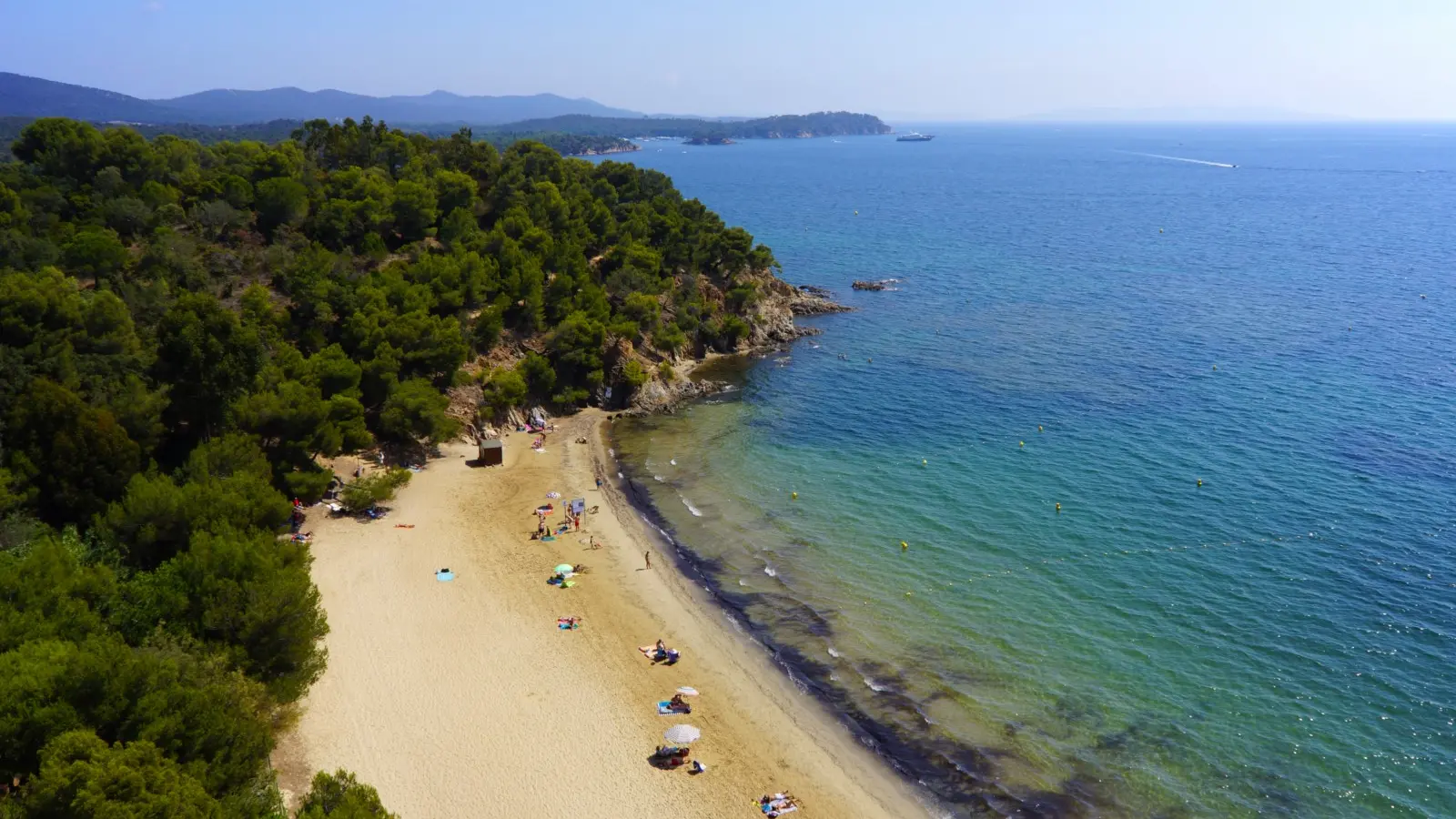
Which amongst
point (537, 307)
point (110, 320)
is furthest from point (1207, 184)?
point (110, 320)

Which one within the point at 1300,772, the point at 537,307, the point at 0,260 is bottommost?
the point at 1300,772

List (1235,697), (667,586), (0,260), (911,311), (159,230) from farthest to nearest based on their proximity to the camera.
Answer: (911,311) → (159,230) → (0,260) → (667,586) → (1235,697)

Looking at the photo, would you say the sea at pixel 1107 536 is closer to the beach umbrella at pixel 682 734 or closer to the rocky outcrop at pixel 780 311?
the rocky outcrop at pixel 780 311

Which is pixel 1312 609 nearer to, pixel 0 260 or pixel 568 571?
pixel 568 571

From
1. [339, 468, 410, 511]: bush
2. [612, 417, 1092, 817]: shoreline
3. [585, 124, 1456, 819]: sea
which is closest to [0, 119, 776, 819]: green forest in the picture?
[339, 468, 410, 511]: bush

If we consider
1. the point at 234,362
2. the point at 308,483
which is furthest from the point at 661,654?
the point at 234,362

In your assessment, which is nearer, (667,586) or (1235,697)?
(1235,697)

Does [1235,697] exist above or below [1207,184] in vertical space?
below

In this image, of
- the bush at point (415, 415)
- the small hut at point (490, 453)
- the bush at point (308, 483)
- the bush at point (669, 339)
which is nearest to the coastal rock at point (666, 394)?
the bush at point (669, 339)

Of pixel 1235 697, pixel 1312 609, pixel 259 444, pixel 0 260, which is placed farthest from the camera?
pixel 0 260
